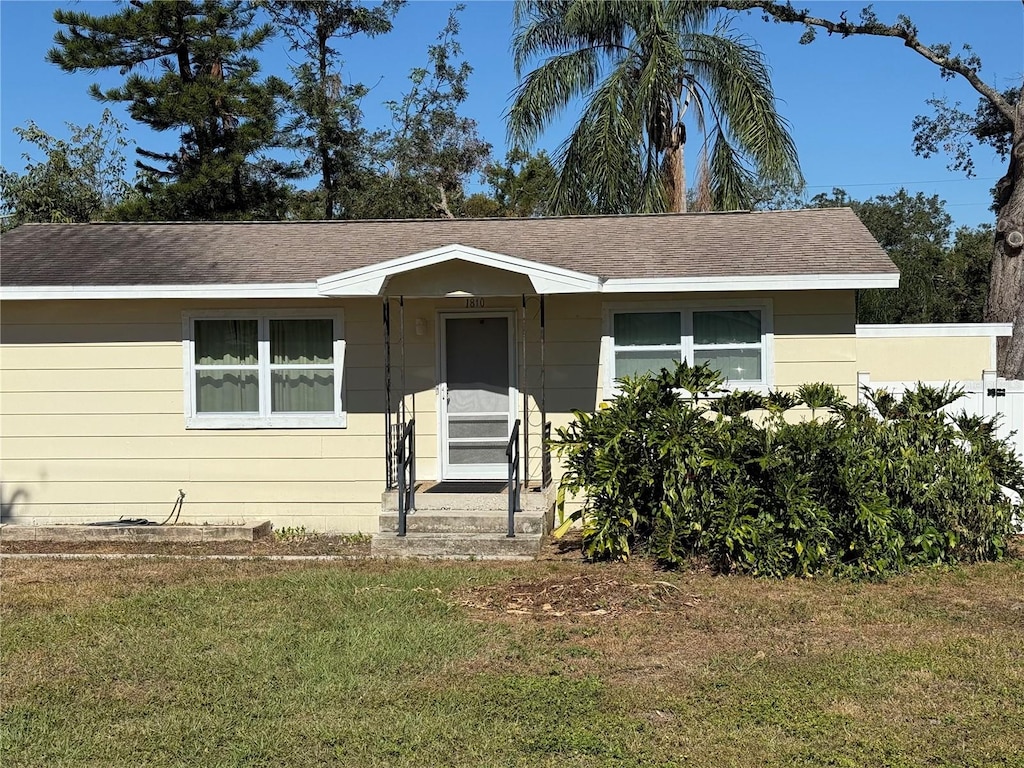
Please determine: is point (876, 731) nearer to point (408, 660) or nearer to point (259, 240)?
point (408, 660)

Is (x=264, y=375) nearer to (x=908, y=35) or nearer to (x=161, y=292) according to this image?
(x=161, y=292)

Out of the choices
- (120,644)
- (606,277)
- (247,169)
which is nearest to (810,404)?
(606,277)

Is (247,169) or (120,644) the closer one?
(120,644)

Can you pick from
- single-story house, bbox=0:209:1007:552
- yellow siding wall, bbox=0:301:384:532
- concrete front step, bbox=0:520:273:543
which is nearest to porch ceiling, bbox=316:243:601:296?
single-story house, bbox=0:209:1007:552

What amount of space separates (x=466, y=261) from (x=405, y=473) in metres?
2.16

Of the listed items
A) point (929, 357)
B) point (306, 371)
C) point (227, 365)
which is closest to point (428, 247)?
point (306, 371)

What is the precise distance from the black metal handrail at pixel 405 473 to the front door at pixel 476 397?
53cm

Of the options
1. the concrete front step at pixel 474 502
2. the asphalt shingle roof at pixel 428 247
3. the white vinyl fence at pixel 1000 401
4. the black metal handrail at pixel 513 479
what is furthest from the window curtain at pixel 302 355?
the white vinyl fence at pixel 1000 401

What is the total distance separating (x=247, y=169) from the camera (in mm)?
24047

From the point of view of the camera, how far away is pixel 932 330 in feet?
43.8

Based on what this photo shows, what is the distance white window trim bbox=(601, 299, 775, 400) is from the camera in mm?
10484

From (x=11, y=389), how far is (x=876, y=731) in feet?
32.1

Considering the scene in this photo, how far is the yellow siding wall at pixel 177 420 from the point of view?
35.9ft

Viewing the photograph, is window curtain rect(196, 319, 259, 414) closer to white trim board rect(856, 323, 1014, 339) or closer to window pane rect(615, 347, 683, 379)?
window pane rect(615, 347, 683, 379)
